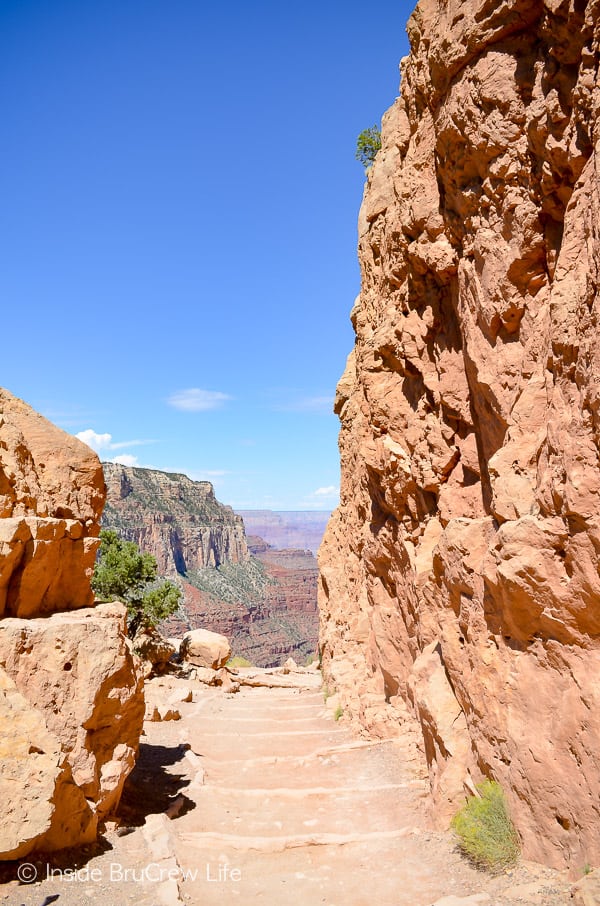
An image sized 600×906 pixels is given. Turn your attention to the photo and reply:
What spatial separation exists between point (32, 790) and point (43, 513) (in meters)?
4.27

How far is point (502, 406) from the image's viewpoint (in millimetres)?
8164

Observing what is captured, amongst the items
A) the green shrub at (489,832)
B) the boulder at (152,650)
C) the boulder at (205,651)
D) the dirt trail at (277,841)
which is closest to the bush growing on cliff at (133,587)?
the boulder at (152,650)

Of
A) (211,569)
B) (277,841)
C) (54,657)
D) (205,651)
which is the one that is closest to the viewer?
(54,657)

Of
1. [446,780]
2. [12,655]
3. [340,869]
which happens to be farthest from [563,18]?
[340,869]

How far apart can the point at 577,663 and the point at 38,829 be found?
5.74 metres

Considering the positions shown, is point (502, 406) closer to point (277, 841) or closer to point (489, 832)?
point (489, 832)

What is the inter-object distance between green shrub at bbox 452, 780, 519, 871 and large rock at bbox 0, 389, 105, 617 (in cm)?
649

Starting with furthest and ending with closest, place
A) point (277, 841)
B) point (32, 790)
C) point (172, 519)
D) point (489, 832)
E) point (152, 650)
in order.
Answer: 1. point (172, 519)
2. point (152, 650)
3. point (277, 841)
4. point (489, 832)
5. point (32, 790)

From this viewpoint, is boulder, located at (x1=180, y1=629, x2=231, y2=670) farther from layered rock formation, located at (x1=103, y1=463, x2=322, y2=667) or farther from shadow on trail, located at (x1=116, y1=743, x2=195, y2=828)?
layered rock formation, located at (x1=103, y1=463, x2=322, y2=667)

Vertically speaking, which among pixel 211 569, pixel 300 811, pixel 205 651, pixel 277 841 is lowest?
pixel 211 569

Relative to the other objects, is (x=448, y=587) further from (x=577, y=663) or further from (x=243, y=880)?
(x=243, y=880)

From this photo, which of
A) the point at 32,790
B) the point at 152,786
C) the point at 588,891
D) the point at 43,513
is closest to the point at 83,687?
the point at 32,790

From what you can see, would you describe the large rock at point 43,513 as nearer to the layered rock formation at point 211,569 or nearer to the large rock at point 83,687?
the large rock at point 83,687

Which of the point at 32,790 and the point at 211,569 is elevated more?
the point at 32,790
